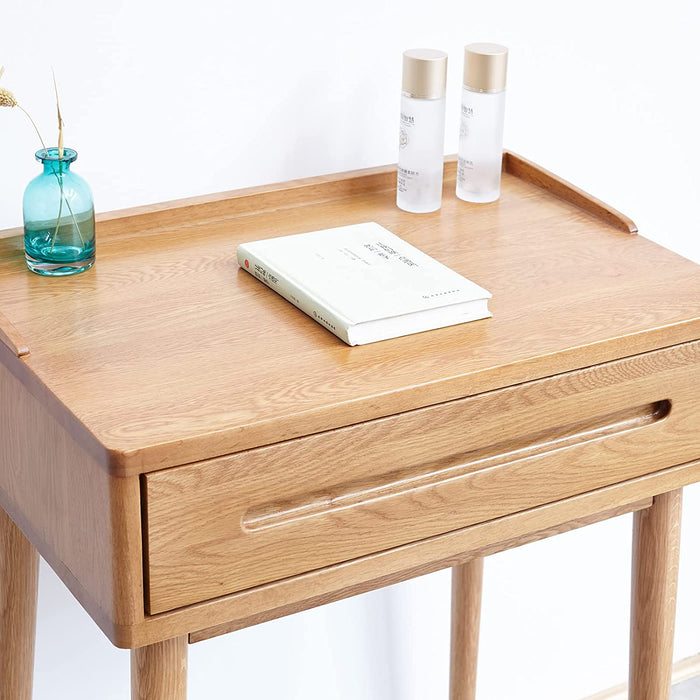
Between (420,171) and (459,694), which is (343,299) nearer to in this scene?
(420,171)

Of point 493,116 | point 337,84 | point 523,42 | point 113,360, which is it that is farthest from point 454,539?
point 523,42

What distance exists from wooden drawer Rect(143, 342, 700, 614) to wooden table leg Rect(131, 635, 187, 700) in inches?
2.0

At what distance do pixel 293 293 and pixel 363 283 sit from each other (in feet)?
0.20

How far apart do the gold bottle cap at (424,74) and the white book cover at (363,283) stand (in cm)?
15

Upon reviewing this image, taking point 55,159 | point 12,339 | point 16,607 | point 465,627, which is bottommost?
point 465,627

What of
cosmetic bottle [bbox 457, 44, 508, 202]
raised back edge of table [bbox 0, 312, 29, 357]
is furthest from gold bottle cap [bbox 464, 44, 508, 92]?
raised back edge of table [bbox 0, 312, 29, 357]

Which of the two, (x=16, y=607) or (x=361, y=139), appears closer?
(x=16, y=607)

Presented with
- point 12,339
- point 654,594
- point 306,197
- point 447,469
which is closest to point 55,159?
point 12,339

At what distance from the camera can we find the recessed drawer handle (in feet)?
2.90

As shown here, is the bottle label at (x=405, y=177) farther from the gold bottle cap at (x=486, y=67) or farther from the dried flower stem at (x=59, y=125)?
the dried flower stem at (x=59, y=125)

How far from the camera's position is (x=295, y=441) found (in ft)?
2.80

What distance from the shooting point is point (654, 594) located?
1164 mm

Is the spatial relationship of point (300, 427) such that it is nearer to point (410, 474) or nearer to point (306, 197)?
point (410, 474)

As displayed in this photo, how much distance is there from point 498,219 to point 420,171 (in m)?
0.10
